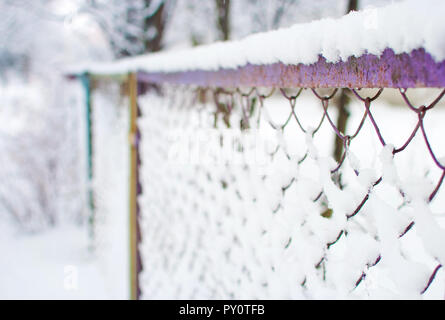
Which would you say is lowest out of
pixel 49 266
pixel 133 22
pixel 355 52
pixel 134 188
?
pixel 49 266

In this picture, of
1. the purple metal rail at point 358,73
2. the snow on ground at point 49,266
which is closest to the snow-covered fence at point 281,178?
the purple metal rail at point 358,73

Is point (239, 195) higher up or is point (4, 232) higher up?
point (239, 195)

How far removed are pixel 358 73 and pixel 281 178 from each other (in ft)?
1.64

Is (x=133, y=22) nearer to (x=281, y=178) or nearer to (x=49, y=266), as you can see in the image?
(x=49, y=266)

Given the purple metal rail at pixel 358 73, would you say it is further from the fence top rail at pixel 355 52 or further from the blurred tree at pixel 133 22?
the blurred tree at pixel 133 22

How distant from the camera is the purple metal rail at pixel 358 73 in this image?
535 millimetres

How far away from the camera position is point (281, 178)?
3.72ft

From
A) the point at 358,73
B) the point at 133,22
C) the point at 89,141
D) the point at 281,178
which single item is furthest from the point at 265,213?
the point at 133,22

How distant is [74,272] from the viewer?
4.84 meters

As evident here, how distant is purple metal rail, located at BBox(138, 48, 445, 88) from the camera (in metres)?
0.54

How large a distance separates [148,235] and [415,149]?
2.41m
